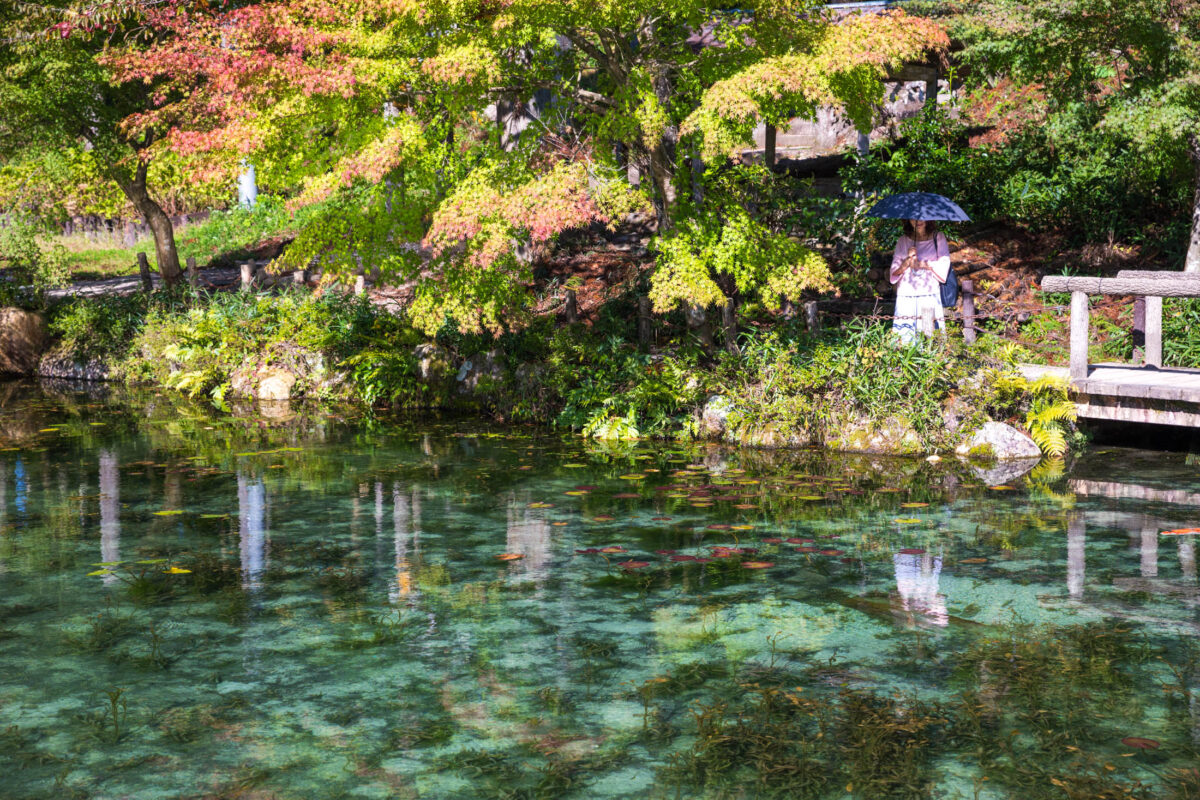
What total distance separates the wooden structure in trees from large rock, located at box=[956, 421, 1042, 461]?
68 cm

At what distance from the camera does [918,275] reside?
42.1 ft

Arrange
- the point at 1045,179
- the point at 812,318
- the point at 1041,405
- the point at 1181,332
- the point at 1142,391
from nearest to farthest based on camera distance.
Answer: the point at 1142,391 → the point at 1041,405 → the point at 812,318 → the point at 1181,332 → the point at 1045,179

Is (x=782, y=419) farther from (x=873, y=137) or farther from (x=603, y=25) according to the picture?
(x=873, y=137)

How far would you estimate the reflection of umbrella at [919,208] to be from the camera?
12.8 meters

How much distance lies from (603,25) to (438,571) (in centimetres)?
576

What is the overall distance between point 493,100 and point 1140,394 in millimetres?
7263

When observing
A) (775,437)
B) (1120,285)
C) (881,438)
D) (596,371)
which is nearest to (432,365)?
(596,371)

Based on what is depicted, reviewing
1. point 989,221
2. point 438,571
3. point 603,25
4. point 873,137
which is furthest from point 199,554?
point 873,137

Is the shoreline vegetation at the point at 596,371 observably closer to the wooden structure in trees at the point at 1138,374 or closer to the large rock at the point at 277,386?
the large rock at the point at 277,386

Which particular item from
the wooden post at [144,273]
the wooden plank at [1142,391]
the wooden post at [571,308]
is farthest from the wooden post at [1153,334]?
the wooden post at [144,273]

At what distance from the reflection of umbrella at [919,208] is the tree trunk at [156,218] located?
12.2 metres

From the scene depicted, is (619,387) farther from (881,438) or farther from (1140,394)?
(1140,394)

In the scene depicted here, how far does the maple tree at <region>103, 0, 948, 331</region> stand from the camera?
10938 millimetres

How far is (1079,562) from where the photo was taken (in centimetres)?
827
